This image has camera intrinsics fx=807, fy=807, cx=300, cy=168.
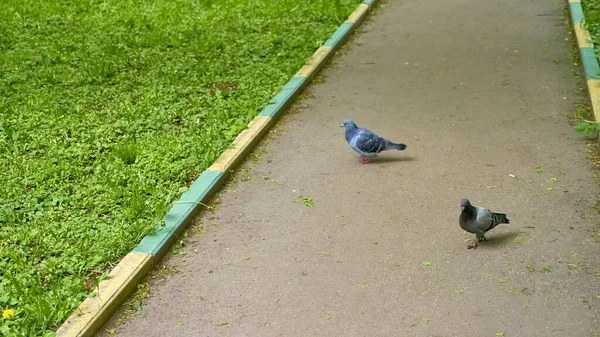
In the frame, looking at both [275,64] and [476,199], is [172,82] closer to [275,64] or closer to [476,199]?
[275,64]

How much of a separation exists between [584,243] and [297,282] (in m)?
1.86

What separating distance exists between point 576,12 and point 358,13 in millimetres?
3078

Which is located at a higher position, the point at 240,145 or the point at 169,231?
the point at 169,231

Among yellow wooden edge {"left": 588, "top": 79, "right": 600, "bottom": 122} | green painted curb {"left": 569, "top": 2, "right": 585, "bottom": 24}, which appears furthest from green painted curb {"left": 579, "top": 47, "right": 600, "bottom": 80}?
green painted curb {"left": 569, "top": 2, "right": 585, "bottom": 24}

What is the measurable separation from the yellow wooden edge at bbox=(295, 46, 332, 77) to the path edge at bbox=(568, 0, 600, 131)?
2912 millimetres

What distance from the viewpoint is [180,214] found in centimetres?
545

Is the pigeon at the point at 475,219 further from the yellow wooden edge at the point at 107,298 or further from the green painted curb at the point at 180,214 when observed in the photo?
the yellow wooden edge at the point at 107,298

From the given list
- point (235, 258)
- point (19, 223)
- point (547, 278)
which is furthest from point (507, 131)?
point (19, 223)

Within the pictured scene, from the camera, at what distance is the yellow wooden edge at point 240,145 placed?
20.6 feet

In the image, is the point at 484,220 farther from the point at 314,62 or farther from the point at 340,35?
the point at 340,35

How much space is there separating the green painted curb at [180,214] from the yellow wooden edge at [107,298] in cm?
13

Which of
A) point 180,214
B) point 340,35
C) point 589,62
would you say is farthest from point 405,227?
point 340,35

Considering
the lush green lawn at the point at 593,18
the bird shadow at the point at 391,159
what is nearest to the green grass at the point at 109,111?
the bird shadow at the point at 391,159

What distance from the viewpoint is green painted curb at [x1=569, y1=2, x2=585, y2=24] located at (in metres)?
10.9
